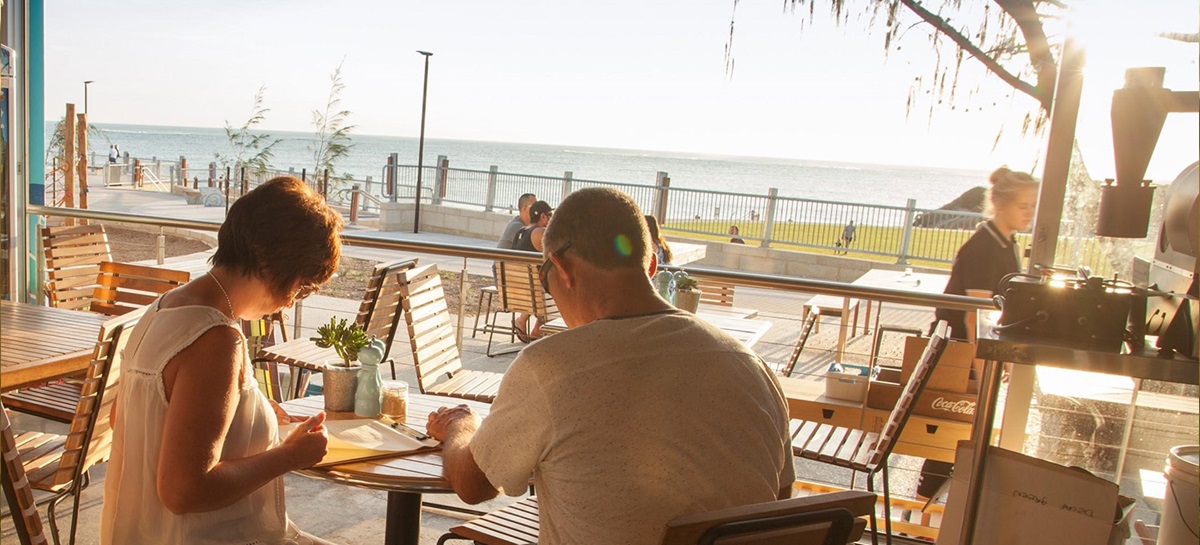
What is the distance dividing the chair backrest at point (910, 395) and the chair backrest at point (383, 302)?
6.78 ft

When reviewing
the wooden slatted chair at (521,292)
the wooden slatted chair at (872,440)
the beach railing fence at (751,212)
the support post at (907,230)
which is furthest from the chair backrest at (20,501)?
the support post at (907,230)

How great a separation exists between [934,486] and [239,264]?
12.2ft

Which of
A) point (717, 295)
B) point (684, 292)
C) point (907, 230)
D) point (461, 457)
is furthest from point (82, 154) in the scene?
point (907, 230)

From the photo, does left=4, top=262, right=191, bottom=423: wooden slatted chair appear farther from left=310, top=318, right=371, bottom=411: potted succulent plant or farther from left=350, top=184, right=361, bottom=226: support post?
left=350, top=184, right=361, bottom=226: support post

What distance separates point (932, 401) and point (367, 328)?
2.71 metres

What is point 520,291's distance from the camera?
24.9ft

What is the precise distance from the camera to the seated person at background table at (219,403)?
1.62 m

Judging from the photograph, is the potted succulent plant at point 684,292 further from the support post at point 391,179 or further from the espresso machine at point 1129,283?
the support post at point 391,179

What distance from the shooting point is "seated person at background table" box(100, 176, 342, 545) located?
5.30 feet

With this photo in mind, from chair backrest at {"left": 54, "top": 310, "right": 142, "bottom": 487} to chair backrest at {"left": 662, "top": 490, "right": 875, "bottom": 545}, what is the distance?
1611mm

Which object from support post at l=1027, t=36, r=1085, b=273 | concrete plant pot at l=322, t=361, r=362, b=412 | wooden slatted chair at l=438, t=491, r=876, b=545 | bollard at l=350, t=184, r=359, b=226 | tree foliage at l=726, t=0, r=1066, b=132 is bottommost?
bollard at l=350, t=184, r=359, b=226

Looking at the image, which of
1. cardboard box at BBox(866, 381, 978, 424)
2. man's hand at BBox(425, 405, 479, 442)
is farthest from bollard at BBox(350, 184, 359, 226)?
man's hand at BBox(425, 405, 479, 442)

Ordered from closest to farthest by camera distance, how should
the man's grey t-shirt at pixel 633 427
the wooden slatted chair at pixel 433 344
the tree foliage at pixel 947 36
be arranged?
the man's grey t-shirt at pixel 633 427, the wooden slatted chair at pixel 433 344, the tree foliage at pixel 947 36

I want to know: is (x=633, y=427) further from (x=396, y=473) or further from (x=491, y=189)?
(x=491, y=189)
